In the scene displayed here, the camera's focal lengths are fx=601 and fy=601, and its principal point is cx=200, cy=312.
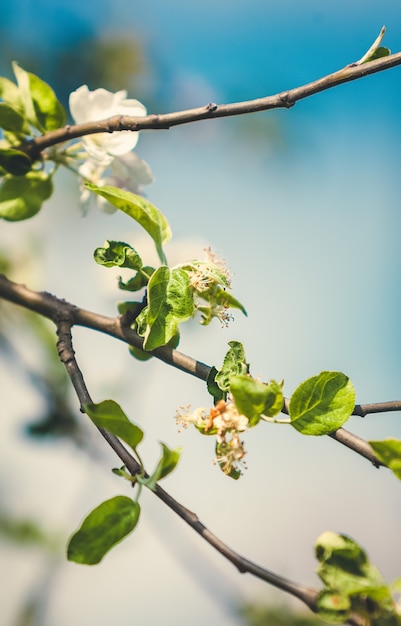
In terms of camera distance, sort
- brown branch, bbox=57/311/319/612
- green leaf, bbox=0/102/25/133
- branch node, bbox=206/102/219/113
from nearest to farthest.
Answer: brown branch, bbox=57/311/319/612
branch node, bbox=206/102/219/113
green leaf, bbox=0/102/25/133

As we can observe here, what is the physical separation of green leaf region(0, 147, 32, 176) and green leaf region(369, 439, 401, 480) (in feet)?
1.52

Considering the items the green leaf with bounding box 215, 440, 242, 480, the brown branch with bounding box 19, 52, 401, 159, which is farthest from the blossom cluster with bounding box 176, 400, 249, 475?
the brown branch with bounding box 19, 52, 401, 159

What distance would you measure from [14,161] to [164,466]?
15.7 inches

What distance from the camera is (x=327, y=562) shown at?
0.39 m

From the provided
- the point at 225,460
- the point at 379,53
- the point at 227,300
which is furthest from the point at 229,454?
the point at 379,53

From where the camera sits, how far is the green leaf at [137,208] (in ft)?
1.64

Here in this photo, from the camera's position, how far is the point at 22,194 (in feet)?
2.26

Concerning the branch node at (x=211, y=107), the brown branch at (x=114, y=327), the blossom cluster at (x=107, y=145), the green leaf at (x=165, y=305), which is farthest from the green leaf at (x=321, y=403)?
the blossom cluster at (x=107, y=145)

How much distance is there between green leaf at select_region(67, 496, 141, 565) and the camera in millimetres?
392

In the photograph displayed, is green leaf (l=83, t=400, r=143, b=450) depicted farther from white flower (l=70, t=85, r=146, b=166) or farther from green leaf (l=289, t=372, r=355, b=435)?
white flower (l=70, t=85, r=146, b=166)

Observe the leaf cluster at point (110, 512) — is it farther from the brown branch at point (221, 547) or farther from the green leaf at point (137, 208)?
the green leaf at point (137, 208)

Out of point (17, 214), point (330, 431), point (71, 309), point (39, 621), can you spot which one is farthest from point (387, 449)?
point (39, 621)

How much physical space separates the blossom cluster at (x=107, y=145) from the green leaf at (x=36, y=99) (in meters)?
0.05

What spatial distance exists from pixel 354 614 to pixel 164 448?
158 millimetres
